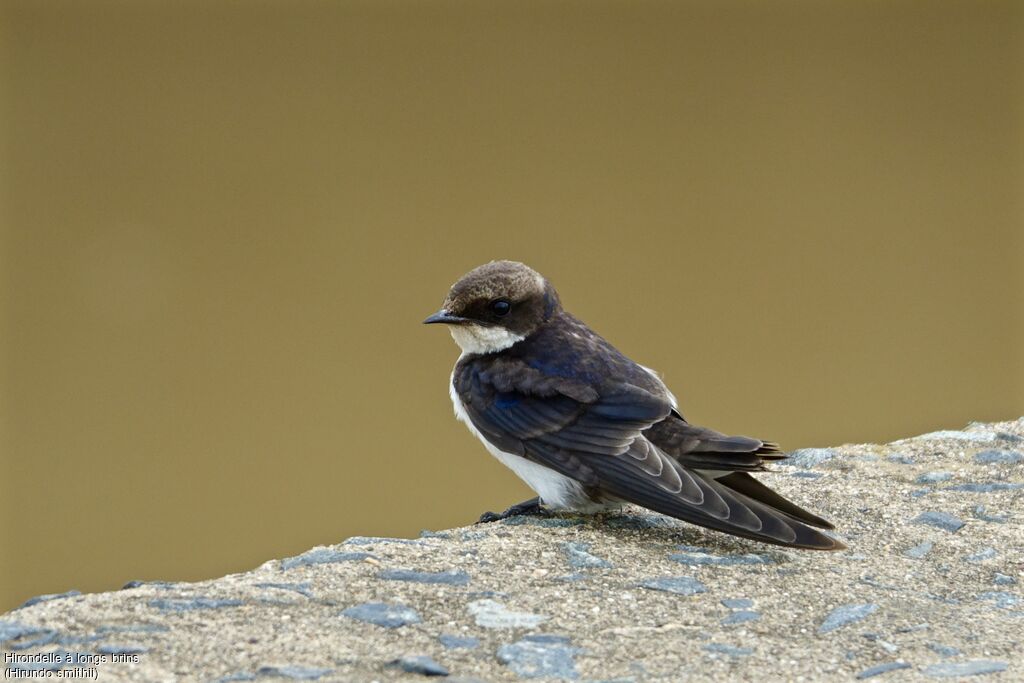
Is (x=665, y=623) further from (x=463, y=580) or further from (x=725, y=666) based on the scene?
(x=463, y=580)

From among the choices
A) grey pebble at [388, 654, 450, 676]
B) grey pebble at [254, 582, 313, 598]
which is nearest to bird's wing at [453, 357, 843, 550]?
grey pebble at [254, 582, 313, 598]

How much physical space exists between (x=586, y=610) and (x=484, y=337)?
127 centimetres

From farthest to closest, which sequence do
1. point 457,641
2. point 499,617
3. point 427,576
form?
point 427,576, point 499,617, point 457,641

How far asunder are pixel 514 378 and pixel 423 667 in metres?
1.44

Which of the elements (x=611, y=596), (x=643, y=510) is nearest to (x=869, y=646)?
(x=611, y=596)

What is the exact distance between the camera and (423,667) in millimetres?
2668

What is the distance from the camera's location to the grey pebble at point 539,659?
8.95 feet

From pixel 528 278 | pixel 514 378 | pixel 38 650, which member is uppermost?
pixel 528 278

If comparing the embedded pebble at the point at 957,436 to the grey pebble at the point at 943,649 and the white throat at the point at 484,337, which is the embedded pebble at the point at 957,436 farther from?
the grey pebble at the point at 943,649

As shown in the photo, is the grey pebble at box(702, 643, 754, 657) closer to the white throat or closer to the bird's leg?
the bird's leg

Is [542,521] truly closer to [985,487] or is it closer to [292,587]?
[292,587]

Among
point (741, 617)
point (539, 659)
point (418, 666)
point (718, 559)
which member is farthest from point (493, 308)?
point (418, 666)

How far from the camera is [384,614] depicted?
297 cm

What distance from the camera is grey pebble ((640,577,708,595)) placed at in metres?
3.25
